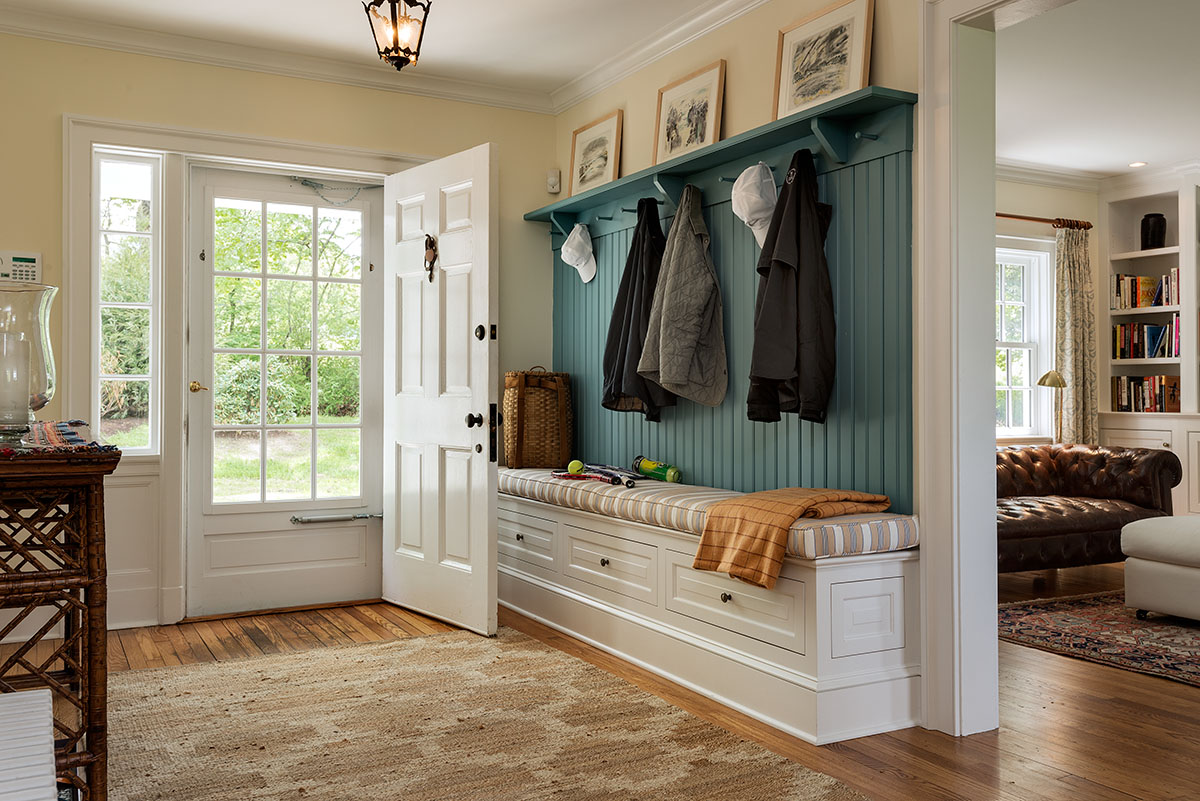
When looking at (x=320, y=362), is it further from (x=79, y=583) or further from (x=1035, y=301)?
(x=1035, y=301)

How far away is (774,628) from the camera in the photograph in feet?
9.88

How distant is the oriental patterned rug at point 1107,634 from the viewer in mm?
3758

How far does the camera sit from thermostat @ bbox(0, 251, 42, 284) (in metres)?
3.99

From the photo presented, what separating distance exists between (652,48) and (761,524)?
96.6 inches

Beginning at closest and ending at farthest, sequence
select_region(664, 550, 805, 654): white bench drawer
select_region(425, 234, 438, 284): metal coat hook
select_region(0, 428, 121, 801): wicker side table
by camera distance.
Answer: select_region(0, 428, 121, 801): wicker side table → select_region(664, 550, 805, 654): white bench drawer → select_region(425, 234, 438, 284): metal coat hook

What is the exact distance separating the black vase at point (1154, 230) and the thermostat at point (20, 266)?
686 centimetres

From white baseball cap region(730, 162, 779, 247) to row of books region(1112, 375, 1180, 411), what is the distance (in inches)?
181

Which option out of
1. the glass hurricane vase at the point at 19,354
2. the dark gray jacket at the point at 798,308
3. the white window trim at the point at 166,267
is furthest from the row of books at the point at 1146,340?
the glass hurricane vase at the point at 19,354

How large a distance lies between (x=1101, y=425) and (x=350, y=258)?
5421 mm

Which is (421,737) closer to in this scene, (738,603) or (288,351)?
(738,603)

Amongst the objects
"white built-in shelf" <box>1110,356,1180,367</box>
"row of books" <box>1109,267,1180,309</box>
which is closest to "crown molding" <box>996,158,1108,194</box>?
"row of books" <box>1109,267,1180,309</box>

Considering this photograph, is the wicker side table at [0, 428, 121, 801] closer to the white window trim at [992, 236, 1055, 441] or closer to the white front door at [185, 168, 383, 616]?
the white front door at [185, 168, 383, 616]

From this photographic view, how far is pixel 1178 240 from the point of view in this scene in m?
6.75

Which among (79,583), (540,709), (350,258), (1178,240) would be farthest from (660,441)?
(1178,240)
